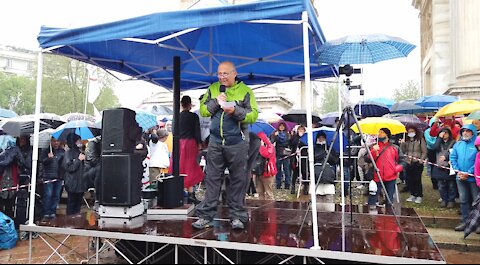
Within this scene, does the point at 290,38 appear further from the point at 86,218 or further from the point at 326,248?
the point at 86,218

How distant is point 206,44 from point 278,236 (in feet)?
12.5

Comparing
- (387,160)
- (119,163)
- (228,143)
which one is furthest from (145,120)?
(387,160)

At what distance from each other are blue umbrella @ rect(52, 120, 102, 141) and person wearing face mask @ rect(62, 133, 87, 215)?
411 millimetres

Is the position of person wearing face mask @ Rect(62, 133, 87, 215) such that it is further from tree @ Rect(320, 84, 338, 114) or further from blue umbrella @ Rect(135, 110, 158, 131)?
tree @ Rect(320, 84, 338, 114)

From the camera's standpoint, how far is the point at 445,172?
7.88 m

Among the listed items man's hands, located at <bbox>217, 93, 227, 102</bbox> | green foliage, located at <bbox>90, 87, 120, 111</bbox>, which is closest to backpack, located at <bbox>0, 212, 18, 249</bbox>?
man's hands, located at <bbox>217, 93, 227, 102</bbox>

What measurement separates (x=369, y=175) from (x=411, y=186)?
99 centimetres

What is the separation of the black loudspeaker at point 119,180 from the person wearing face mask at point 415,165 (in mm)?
6585

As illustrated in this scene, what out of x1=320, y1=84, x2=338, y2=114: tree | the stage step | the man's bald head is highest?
x1=320, y1=84, x2=338, y2=114: tree

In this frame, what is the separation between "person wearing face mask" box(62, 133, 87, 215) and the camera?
7734 mm

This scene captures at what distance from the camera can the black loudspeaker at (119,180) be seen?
5113 millimetres

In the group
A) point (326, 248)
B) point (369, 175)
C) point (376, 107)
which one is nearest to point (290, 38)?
point (326, 248)

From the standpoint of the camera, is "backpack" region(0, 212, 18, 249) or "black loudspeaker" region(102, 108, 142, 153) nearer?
"black loudspeaker" region(102, 108, 142, 153)

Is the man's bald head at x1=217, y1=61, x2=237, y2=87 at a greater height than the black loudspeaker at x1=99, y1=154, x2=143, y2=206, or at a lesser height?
greater
